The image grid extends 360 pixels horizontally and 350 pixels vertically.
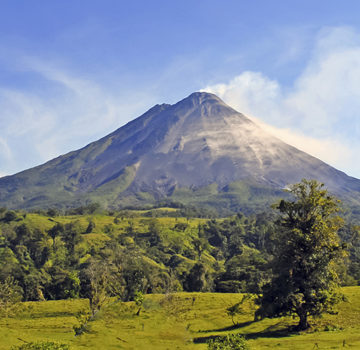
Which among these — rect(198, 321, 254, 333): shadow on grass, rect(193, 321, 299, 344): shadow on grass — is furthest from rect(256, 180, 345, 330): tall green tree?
rect(198, 321, 254, 333): shadow on grass

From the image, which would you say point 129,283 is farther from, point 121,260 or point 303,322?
point 303,322

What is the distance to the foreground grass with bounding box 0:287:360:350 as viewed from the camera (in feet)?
145

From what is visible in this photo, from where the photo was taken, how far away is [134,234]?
19188 centimetres

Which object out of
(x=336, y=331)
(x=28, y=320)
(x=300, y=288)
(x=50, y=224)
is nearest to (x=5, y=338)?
(x=28, y=320)

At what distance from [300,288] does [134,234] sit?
150 metres

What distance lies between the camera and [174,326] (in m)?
57.6

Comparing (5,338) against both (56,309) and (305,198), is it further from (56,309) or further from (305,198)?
(305,198)

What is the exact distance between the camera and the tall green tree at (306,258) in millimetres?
46031

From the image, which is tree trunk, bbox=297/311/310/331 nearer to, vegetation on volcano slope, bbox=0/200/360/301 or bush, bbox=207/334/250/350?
vegetation on volcano slope, bbox=0/200/360/301

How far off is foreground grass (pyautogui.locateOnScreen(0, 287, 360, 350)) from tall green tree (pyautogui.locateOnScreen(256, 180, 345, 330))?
3186mm

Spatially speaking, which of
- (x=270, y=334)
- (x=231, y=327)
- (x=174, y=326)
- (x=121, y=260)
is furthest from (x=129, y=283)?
(x=270, y=334)

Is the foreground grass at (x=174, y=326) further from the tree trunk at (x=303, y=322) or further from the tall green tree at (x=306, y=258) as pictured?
the tall green tree at (x=306, y=258)

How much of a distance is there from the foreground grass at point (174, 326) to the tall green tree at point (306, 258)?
3186 mm

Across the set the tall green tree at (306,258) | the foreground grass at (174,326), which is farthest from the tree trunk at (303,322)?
the foreground grass at (174,326)
